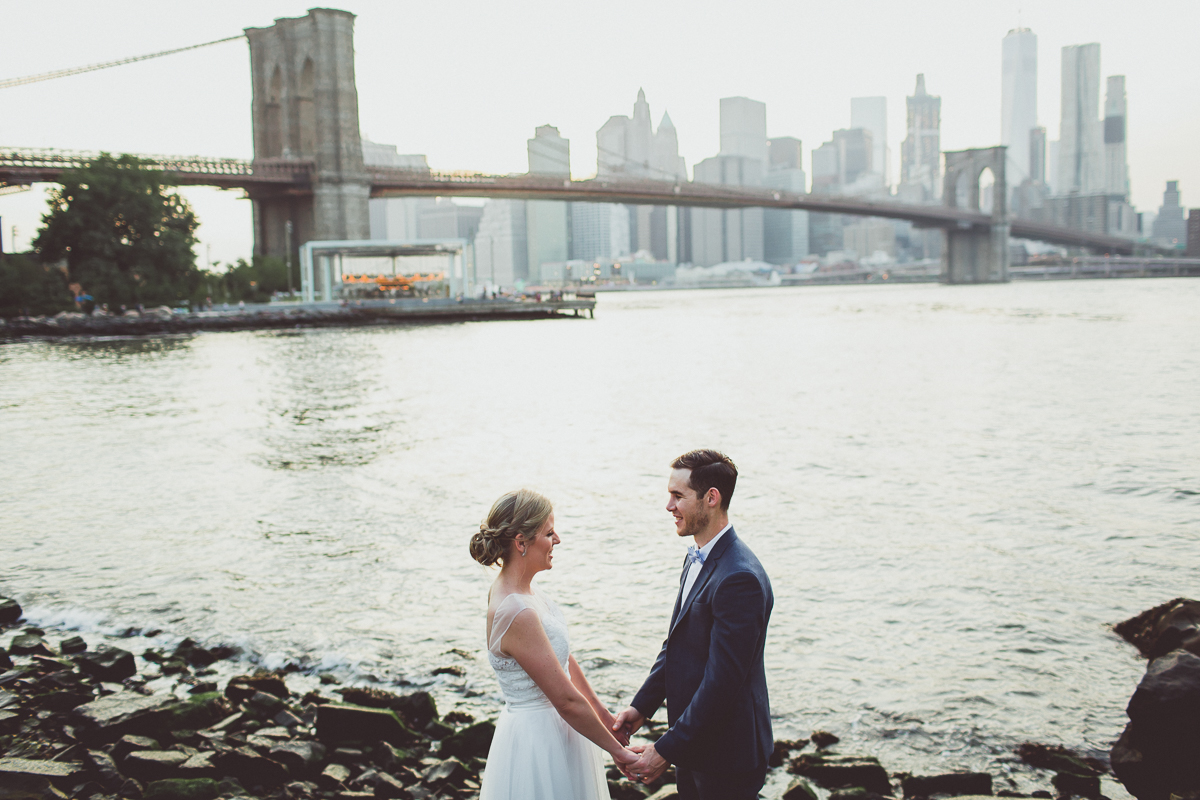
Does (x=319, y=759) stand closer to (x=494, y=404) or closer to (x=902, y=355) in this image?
(x=494, y=404)

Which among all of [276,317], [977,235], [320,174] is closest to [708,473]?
[276,317]

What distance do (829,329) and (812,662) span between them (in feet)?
135

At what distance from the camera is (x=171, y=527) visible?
1008 cm

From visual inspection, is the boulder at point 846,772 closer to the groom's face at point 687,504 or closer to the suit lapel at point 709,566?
the suit lapel at point 709,566

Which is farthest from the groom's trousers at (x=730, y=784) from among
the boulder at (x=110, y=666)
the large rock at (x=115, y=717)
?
the boulder at (x=110, y=666)

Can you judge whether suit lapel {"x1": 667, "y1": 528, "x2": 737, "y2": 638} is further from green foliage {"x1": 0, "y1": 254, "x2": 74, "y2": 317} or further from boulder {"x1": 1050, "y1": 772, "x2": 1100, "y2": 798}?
green foliage {"x1": 0, "y1": 254, "x2": 74, "y2": 317}

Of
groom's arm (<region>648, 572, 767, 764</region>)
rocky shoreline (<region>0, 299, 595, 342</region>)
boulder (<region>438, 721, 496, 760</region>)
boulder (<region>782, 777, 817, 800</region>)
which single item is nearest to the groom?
groom's arm (<region>648, 572, 767, 764</region>)

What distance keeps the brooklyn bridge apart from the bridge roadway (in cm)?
8

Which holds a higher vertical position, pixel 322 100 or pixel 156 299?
pixel 322 100

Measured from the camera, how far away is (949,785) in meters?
4.55

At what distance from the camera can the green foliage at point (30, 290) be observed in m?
47.2

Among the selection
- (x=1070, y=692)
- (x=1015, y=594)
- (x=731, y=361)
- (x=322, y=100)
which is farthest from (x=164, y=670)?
(x=322, y=100)

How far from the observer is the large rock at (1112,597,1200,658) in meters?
5.57

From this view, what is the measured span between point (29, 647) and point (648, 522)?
5.73 m
